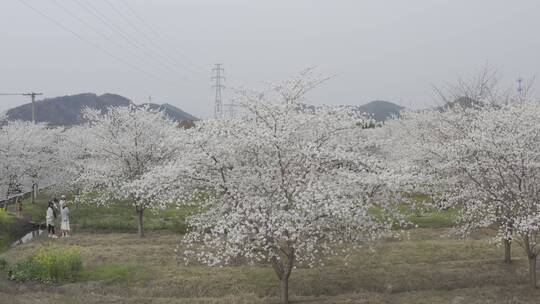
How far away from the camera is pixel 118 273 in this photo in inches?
784

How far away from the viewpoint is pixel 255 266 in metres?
20.6

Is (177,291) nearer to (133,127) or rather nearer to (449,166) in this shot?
(449,166)

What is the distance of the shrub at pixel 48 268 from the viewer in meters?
19.2

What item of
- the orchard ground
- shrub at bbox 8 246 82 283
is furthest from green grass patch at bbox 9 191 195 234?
shrub at bbox 8 246 82 283

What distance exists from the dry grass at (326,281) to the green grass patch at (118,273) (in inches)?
1.6

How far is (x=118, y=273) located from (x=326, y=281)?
323 inches

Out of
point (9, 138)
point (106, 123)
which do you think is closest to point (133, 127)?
point (106, 123)

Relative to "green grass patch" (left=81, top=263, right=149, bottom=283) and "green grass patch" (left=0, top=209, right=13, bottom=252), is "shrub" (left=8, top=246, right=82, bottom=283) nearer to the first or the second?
"green grass patch" (left=81, top=263, right=149, bottom=283)

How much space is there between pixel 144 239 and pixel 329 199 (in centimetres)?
1599

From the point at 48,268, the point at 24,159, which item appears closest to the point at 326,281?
the point at 48,268

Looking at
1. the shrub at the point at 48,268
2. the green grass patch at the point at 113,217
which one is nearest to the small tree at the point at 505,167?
the shrub at the point at 48,268

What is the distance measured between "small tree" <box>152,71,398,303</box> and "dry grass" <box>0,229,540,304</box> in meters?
1.98

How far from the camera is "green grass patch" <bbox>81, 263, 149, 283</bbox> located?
19312 mm

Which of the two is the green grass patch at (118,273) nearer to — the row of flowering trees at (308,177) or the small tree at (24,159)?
the row of flowering trees at (308,177)
